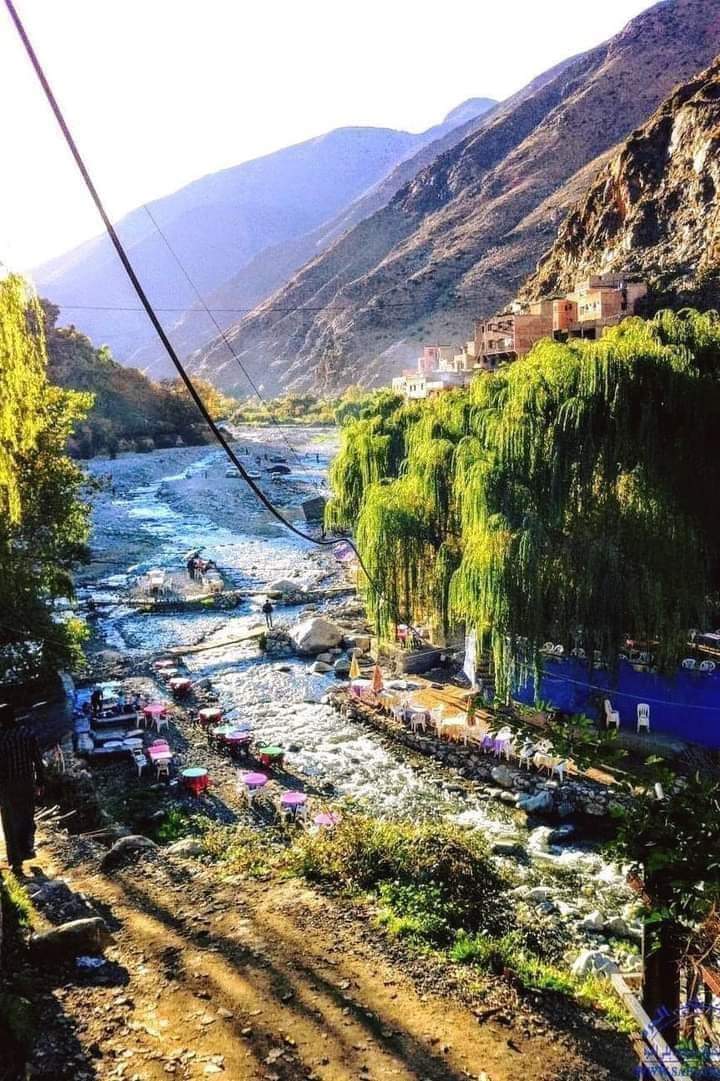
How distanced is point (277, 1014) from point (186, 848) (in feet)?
12.2

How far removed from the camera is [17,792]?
7.21 metres

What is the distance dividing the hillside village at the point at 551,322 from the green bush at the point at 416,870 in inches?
851

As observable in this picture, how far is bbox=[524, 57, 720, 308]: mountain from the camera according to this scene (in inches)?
1543

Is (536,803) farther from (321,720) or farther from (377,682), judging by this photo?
(321,720)

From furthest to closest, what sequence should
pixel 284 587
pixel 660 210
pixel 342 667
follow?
pixel 660 210, pixel 284 587, pixel 342 667

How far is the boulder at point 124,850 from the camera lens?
7.96 meters

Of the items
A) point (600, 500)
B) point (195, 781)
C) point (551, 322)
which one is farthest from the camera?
point (551, 322)

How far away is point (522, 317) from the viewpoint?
41094mm

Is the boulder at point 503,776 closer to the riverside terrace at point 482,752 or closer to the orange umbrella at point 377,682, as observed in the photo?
the riverside terrace at point 482,752

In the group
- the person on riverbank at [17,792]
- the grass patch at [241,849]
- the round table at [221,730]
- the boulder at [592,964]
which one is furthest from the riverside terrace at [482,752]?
the person on riverbank at [17,792]

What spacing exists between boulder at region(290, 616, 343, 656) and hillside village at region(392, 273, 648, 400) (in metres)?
12.5

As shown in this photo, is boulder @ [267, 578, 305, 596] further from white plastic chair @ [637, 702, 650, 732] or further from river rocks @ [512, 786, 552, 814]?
river rocks @ [512, 786, 552, 814]

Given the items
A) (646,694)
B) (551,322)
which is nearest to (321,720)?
(646,694)

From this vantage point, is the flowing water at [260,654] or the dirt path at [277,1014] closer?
the dirt path at [277,1014]
